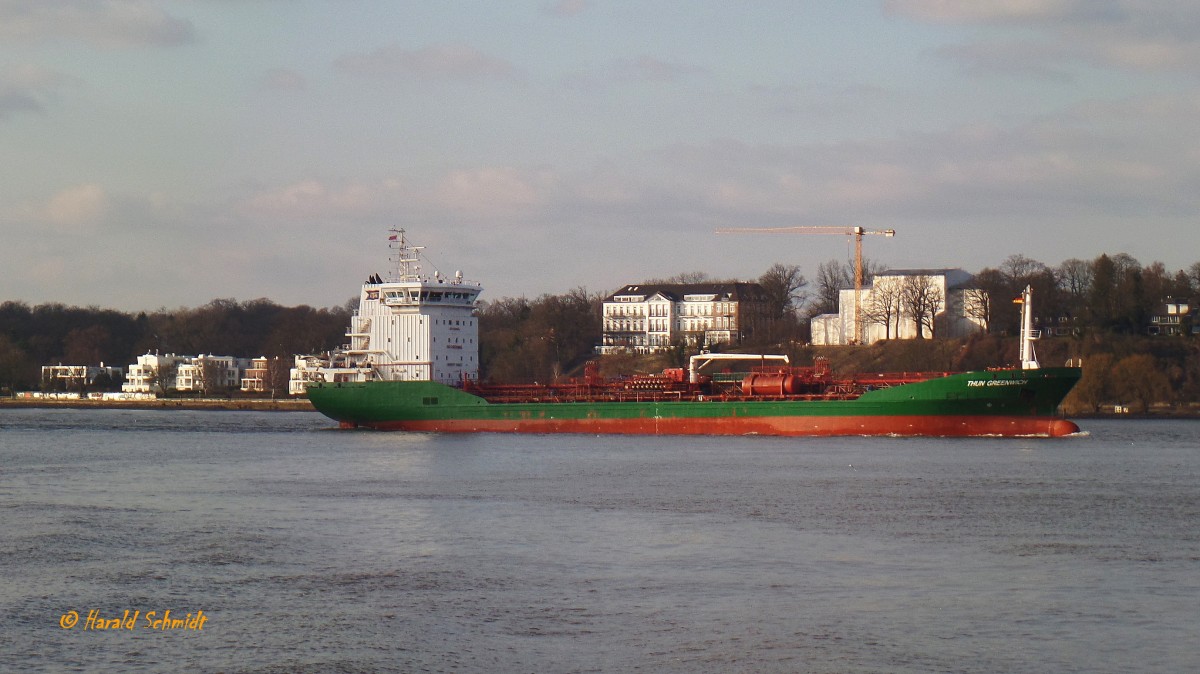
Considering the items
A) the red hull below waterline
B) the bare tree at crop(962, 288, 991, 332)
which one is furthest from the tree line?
the red hull below waterline

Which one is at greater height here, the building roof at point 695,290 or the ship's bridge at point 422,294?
the building roof at point 695,290

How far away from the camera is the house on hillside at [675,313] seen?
12081cm

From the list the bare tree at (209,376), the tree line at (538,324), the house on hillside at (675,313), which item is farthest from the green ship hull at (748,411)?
the bare tree at (209,376)

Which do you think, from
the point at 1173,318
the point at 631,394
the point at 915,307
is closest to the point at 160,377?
the point at 915,307

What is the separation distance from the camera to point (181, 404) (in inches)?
3932

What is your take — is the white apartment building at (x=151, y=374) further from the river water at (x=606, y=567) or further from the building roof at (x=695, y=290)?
the river water at (x=606, y=567)

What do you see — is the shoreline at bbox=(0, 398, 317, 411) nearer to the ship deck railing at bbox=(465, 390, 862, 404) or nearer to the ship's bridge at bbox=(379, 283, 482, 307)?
the ship's bridge at bbox=(379, 283, 482, 307)

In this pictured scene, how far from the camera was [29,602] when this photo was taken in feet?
53.7

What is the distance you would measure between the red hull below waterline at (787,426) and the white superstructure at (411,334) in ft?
7.97

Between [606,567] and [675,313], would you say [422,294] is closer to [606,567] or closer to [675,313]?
[606,567]

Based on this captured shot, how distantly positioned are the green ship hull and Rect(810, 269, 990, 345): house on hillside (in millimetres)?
53666

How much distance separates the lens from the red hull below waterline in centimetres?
4409

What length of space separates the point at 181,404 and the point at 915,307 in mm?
57655

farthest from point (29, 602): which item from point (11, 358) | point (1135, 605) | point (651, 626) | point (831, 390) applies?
point (11, 358)
